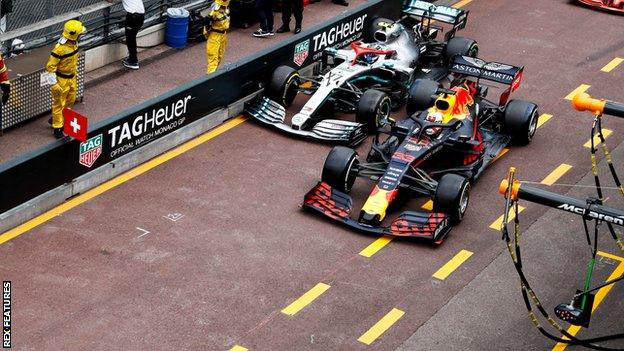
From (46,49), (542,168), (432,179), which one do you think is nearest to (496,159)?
(542,168)

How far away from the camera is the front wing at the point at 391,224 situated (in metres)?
20.0

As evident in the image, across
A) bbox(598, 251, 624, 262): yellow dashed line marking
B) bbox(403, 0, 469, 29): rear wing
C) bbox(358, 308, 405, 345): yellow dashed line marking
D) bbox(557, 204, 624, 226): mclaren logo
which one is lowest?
bbox(358, 308, 405, 345): yellow dashed line marking

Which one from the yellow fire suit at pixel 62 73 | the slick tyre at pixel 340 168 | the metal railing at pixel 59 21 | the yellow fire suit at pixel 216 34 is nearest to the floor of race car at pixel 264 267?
the slick tyre at pixel 340 168

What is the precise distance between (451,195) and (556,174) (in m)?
3.46

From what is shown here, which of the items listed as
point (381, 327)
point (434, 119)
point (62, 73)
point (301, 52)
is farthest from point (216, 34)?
point (381, 327)

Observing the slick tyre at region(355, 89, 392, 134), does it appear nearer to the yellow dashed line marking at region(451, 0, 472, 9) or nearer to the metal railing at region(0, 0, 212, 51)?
the metal railing at region(0, 0, 212, 51)

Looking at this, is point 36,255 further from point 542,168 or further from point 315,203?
point 542,168

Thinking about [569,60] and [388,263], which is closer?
[388,263]

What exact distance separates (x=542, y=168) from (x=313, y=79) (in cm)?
476

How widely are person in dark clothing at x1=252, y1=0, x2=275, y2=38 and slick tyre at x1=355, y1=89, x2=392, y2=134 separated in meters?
4.29

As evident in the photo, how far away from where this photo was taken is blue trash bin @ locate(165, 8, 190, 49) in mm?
26344

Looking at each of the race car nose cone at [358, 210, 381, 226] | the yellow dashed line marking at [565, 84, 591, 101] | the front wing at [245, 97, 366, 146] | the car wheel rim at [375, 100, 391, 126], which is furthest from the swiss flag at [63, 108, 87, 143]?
the yellow dashed line marking at [565, 84, 591, 101]

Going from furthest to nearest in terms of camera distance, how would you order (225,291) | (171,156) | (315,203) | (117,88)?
1. (117,88)
2. (171,156)
3. (315,203)
4. (225,291)

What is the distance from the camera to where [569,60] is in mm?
28000
